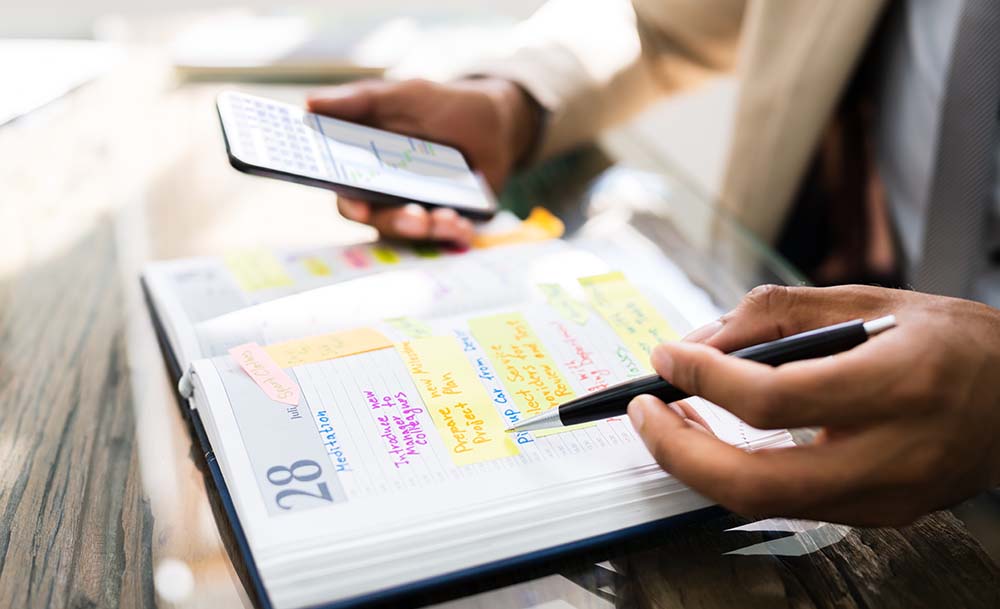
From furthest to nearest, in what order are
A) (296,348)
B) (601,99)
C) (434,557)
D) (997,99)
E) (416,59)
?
1. (416,59)
2. (601,99)
3. (997,99)
4. (296,348)
5. (434,557)

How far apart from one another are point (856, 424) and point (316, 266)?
34 centimetres

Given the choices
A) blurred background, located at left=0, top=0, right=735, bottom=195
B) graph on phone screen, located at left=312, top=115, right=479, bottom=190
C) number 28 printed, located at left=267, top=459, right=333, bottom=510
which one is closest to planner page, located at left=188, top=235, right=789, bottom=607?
number 28 printed, located at left=267, top=459, right=333, bottom=510

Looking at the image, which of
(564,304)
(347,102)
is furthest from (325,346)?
(347,102)

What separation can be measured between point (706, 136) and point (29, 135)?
1.38 meters

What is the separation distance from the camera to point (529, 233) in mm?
617

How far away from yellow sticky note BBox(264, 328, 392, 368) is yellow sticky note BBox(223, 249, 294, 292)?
88mm

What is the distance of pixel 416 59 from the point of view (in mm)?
904

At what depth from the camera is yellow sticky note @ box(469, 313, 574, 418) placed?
0.41m

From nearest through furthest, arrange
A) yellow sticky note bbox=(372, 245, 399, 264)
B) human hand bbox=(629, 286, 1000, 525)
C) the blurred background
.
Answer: human hand bbox=(629, 286, 1000, 525) < yellow sticky note bbox=(372, 245, 399, 264) < the blurred background

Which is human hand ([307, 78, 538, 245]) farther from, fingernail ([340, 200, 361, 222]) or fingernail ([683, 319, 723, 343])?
fingernail ([683, 319, 723, 343])

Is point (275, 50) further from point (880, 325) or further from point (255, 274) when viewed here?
point (880, 325)

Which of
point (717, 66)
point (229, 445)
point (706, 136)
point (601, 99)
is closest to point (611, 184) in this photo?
point (601, 99)

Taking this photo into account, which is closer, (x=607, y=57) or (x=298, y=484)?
(x=298, y=484)

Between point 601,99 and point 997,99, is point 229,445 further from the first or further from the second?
point 997,99
